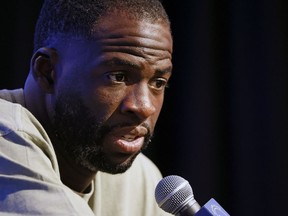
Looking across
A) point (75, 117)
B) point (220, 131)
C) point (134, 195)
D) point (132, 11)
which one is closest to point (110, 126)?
point (75, 117)

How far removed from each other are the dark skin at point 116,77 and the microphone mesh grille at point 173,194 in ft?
0.74

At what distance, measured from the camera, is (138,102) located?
131 cm

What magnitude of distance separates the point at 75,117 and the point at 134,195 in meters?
0.44

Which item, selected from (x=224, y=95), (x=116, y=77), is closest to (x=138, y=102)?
(x=116, y=77)

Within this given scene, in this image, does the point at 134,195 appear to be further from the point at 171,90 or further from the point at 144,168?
the point at 171,90

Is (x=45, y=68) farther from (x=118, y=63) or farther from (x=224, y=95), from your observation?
(x=224, y=95)

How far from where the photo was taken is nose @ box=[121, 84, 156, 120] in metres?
1.30

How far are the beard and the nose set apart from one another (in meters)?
0.05

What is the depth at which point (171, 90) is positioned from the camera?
89.5 inches

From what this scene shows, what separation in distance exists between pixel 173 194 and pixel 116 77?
1.15ft

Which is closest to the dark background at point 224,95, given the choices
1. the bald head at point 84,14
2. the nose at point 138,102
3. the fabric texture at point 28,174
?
the bald head at point 84,14

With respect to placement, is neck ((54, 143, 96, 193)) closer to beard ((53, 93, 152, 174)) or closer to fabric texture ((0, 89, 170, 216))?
beard ((53, 93, 152, 174))

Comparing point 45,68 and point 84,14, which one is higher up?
point 84,14

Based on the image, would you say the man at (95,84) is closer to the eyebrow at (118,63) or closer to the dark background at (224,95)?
the eyebrow at (118,63)
